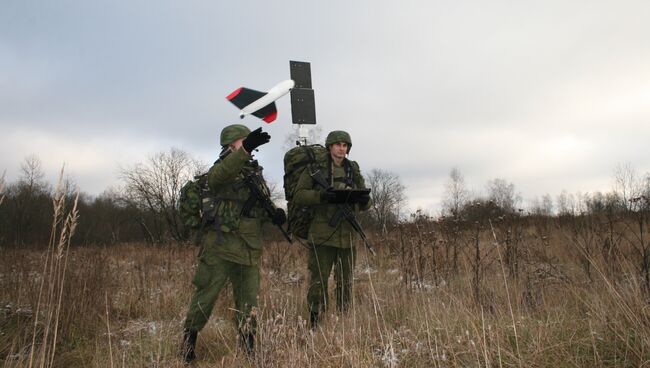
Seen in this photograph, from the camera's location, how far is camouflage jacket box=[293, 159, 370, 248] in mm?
3584

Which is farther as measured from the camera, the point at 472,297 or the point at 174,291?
the point at 174,291

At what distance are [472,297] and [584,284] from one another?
129 centimetres

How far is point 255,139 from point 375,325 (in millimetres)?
1768

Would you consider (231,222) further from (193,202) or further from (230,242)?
(193,202)

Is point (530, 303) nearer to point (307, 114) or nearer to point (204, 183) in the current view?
point (307, 114)

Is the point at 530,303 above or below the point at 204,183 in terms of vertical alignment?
below

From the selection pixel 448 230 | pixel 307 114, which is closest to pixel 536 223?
pixel 448 230

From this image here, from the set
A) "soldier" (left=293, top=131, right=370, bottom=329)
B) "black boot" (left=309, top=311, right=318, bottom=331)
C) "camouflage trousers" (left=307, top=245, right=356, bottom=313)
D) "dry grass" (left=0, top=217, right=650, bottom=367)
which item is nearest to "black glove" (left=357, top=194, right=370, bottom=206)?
"soldier" (left=293, top=131, right=370, bottom=329)

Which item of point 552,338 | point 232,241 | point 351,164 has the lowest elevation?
point 552,338

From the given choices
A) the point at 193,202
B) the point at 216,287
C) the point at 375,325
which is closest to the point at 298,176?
the point at 193,202

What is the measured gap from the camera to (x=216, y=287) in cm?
306

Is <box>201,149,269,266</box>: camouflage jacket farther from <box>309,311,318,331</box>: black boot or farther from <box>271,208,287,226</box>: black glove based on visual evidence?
A: <box>309,311,318,331</box>: black boot

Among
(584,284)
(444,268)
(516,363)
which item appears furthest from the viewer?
(444,268)

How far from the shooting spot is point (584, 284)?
13.0ft
